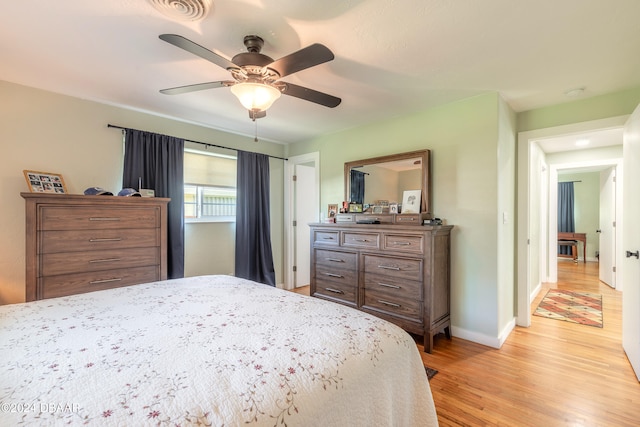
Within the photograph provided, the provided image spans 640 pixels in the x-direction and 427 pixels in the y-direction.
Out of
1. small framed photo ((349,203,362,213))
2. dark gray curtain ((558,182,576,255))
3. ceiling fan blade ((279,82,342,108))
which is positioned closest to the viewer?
ceiling fan blade ((279,82,342,108))

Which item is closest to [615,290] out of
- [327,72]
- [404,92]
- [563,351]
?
[563,351]

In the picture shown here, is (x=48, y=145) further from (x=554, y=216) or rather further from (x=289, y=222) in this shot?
(x=554, y=216)

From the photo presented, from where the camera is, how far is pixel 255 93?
175 centimetres

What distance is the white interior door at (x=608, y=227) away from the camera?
473 centimetres

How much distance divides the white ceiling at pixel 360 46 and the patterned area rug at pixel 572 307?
2.44 metres

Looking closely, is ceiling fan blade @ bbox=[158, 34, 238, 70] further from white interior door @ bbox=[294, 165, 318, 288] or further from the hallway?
white interior door @ bbox=[294, 165, 318, 288]

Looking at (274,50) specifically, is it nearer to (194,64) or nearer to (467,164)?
(194,64)

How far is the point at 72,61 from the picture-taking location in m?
2.16

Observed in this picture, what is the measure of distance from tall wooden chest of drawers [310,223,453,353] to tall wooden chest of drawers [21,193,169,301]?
1833 mm

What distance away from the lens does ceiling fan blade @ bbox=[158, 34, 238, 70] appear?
54.5 inches

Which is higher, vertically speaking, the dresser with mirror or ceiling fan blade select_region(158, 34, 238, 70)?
ceiling fan blade select_region(158, 34, 238, 70)

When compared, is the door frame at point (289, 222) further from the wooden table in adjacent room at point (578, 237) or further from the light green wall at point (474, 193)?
the wooden table in adjacent room at point (578, 237)

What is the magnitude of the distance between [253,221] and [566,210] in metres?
8.30

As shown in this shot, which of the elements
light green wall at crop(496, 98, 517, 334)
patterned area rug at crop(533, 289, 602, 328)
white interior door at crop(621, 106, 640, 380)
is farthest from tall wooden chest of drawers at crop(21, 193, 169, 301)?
patterned area rug at crop(533, 289, 602, 328)
